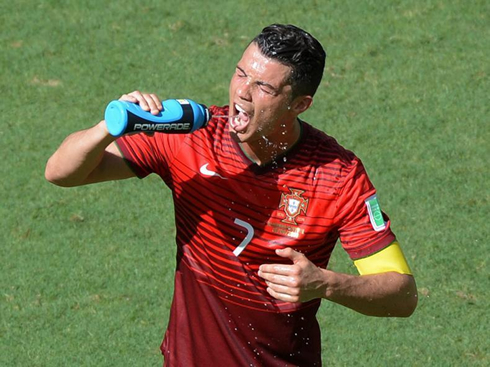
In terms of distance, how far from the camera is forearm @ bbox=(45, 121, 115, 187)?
14.9 feet

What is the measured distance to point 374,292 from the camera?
4.58 metres

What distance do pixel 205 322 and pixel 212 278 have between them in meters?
0.21

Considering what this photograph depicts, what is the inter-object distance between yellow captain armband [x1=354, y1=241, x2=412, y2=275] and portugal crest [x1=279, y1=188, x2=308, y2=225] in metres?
0.32

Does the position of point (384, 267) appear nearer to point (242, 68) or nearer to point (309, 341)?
point (309, 341)

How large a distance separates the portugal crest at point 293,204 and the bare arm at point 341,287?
416mm

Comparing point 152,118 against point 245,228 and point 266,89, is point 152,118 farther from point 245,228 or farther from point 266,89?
point 245,228

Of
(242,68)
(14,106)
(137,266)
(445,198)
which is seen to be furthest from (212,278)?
(14,106)

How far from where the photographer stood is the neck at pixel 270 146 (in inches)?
189

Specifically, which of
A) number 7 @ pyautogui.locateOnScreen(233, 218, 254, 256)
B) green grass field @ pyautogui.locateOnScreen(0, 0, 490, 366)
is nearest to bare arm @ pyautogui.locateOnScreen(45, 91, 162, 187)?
number 7 @ pyautogui.locateOnScreen(233, 218, 254, 256)

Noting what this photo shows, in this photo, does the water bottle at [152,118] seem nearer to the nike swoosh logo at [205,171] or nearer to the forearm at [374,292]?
the nike swoosh logo at [205,171]

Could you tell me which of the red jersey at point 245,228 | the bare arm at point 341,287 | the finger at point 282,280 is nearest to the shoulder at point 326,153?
the red jersey at point 245,228

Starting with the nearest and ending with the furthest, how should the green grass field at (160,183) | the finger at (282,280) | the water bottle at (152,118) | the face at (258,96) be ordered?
1. the finger at (282,280)
2. the water bottle at (152,118)
3. the face at (258,96)
4. the green grass field at (160,183)

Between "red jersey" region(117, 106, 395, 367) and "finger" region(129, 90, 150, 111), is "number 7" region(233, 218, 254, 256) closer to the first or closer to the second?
"red jersey" region(117, 106, 395, 367)

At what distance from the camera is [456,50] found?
1075 cm
